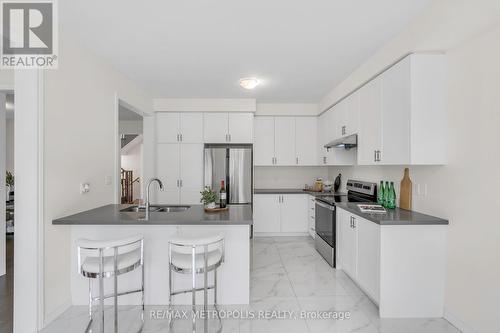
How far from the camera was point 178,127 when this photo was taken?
4.70 metres

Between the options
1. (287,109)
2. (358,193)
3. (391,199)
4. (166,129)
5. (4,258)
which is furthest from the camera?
(287,109)

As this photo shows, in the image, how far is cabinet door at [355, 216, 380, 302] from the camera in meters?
2.30

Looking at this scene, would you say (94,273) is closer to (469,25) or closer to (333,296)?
(333,296)

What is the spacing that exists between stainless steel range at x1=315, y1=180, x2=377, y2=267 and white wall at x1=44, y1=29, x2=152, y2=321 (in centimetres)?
289

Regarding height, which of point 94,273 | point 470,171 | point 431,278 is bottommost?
point 431,278

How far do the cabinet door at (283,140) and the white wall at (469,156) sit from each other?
278 cm

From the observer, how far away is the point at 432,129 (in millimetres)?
2213

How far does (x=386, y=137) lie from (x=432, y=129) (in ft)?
1.39

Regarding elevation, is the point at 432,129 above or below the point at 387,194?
above

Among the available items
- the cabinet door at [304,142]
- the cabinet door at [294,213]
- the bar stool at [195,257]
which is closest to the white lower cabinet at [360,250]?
the bar stool at [195,257]

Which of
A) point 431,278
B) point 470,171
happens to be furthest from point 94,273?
A: point 470,171

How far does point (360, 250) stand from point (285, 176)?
9.48 ft

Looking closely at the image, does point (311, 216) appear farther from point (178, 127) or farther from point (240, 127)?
point (178, 127)

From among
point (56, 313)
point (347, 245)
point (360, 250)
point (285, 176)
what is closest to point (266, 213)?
point (285, 176)
